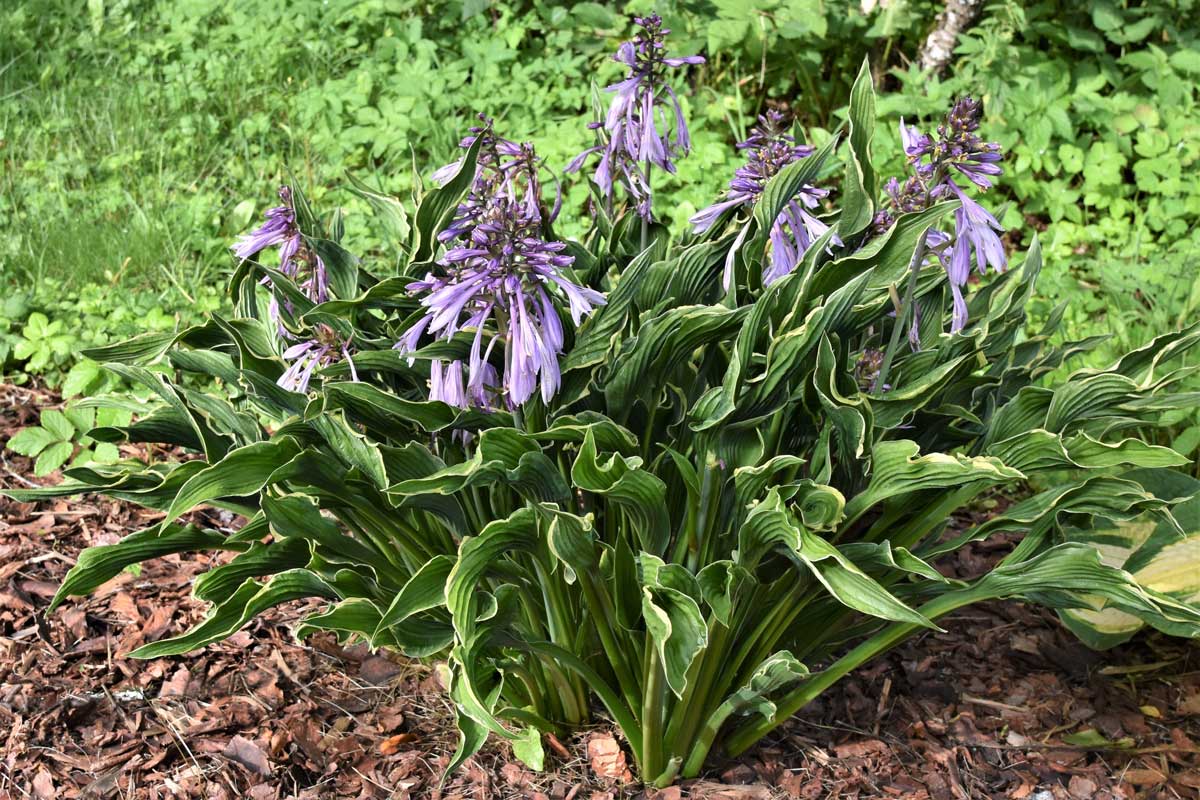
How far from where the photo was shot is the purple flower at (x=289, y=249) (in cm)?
193

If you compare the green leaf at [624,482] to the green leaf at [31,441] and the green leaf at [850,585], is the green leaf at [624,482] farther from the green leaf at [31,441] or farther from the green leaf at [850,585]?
the green leaf at [31,441]

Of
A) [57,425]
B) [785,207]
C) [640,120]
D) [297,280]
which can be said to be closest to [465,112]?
[57,425]

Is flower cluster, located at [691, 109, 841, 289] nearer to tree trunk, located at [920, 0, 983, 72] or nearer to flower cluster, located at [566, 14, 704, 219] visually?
flower cluster, located at [566, 14, 704, 219]

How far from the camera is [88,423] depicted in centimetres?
306

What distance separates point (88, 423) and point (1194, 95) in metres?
4.32

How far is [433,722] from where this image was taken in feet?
7.63

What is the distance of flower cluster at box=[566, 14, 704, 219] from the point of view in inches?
75.6

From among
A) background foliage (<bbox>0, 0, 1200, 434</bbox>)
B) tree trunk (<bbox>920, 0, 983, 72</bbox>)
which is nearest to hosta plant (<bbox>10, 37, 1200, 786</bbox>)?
background foliage (<bbox>0, 0, 1200, 434</bbox>)

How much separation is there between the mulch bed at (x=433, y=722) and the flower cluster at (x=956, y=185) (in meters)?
0.98

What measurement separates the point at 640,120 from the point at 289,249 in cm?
64

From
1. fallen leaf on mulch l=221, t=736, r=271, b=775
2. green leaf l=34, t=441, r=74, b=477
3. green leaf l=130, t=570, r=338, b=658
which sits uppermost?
green leaf l=130, t=570, r=338, b=658

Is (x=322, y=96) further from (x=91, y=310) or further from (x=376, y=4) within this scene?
(x=91, y=310)

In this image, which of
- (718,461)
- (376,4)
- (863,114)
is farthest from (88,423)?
(376,4)

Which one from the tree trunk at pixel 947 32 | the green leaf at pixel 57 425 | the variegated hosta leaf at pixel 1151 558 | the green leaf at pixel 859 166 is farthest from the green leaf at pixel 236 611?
the tree trunk at pixel 947 32
